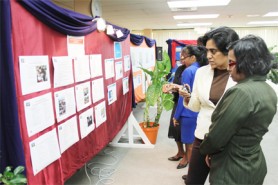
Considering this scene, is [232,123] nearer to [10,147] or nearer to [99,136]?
[10,147]

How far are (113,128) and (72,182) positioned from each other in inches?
28.2

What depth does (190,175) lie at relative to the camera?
162cm

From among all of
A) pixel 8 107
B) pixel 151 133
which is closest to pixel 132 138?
pixel 151 133

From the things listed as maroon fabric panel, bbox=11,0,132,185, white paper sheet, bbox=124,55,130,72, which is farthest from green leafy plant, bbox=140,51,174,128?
maroon fabric panel, bbox=11,0,132,185

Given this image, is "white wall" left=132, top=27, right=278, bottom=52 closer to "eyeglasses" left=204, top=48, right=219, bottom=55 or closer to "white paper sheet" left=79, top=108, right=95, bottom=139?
"white paper sheet" left=79, top=108, right=95, bottom=139

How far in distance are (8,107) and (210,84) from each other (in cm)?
118

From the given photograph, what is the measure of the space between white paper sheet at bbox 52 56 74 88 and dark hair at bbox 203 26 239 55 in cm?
102

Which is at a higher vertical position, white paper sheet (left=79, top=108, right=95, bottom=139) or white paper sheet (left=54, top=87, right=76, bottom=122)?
white paper sheet (left=54, top=87, right=76, bottom=122)

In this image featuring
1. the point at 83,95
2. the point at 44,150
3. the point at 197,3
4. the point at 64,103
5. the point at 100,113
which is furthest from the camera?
the point at 197,3

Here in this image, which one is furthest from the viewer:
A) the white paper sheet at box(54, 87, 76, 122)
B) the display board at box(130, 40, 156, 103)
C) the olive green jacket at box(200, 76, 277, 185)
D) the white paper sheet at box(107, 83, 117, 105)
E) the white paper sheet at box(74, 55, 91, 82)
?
the display board at box(130, 40, 156, 103)

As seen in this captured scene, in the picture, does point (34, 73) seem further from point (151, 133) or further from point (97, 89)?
point (151, 133)

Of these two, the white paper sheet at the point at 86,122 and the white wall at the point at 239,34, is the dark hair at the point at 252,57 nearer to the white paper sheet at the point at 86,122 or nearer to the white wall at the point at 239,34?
the white paper sheet at the point at 86,122

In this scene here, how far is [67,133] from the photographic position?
1.81 metres

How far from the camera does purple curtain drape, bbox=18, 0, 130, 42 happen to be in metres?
1.38
